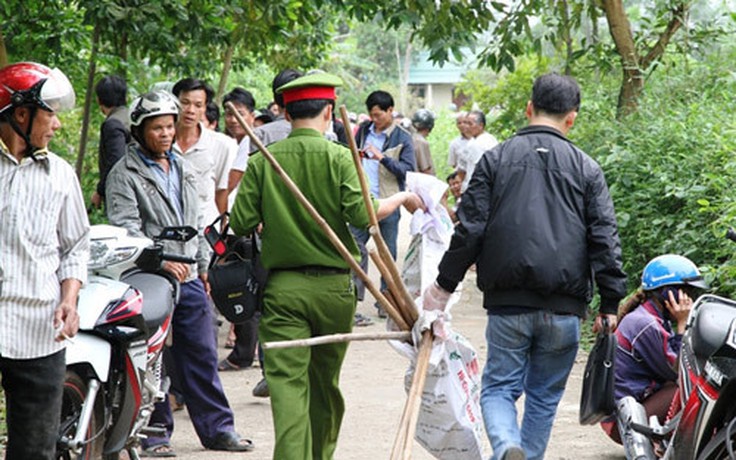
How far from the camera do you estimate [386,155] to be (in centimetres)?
1265

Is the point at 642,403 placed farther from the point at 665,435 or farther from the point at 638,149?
the point at 638,149

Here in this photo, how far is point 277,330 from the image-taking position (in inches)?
233

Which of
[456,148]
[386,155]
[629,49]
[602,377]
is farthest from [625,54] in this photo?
[602,377]

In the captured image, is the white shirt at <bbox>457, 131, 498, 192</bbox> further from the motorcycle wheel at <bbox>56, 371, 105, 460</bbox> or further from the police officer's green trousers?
the motorcycle wheel at <bbox>56, 371, 105, 460</bbox>

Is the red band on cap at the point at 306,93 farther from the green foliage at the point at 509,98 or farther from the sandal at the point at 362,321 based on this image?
the green foliage at the point at 509,98

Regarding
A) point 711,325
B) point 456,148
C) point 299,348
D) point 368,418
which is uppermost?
point 711,325

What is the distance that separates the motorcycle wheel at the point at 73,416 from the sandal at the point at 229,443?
1384mm

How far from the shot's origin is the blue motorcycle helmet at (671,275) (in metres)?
6.73

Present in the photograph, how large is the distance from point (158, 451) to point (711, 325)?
11.0 feet

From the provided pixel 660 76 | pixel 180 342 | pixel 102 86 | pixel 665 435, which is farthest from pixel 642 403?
pixel 660 76

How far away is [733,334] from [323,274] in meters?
1.89

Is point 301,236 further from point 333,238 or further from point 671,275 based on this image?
point 671,275

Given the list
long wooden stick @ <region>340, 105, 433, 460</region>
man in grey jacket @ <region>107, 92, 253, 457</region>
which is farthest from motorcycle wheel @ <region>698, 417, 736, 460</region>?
man in grey jacket @ <region>107, 92, 253, 457</region>

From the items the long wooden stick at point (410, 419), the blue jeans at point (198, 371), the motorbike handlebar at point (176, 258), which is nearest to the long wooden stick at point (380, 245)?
the long wooden stick at point (410, 419)
